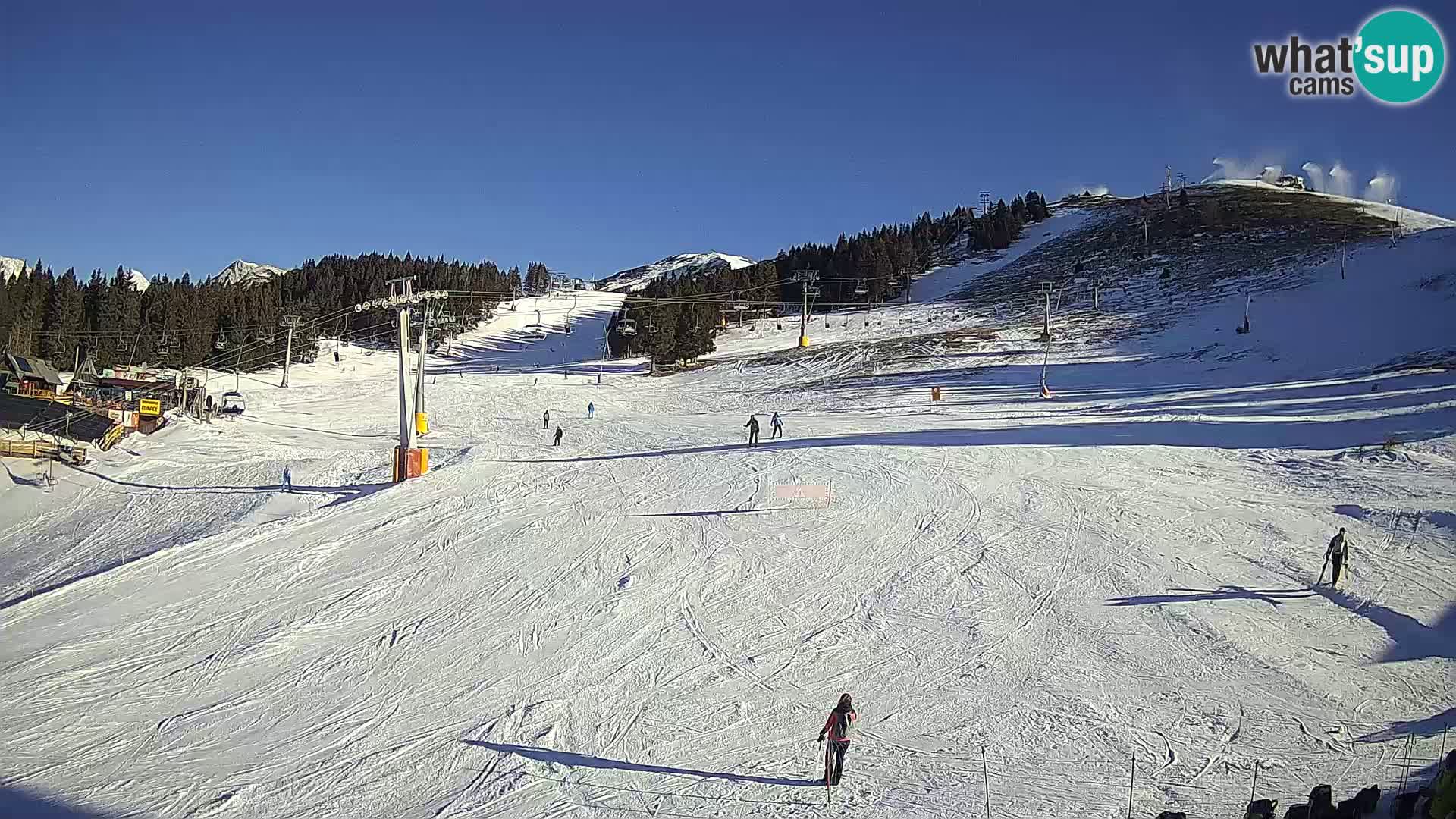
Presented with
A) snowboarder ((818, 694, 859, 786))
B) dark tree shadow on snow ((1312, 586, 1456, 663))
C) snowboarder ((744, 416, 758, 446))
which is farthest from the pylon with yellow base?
dark tree shadow on snow ((1312, 586, 1456, 663))

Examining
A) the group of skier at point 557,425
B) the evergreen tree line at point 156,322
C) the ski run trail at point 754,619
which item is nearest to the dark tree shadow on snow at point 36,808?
the ski run trail at point 754,619

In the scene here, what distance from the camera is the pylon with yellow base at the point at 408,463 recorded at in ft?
89.9

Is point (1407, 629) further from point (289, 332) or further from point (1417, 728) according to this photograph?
point (289, 332)

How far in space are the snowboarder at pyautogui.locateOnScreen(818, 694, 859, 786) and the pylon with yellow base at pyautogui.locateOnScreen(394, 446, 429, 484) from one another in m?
20.5

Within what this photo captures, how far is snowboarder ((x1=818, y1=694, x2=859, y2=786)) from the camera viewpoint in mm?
9969

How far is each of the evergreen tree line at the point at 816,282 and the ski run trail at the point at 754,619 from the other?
29.8 metres

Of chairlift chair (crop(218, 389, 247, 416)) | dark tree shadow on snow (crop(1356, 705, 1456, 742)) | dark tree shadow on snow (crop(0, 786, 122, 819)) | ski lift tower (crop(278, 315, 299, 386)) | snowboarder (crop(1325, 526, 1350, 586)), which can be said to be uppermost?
ski lift tower (crop(278, 315, 299, 386))

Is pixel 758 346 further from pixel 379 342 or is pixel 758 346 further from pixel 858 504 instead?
pixel 858 504

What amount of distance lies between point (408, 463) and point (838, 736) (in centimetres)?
2092

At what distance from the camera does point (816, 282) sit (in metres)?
92.4

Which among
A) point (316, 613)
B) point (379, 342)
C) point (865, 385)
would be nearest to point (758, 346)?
point (865, 385)

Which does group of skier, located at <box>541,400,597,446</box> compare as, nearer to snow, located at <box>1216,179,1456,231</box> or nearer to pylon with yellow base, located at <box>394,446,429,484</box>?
pylon with yellow base, located at <box>394,446,429,484</box>

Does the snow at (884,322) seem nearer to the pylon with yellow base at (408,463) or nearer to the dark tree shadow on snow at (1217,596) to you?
the pylon with yellow base at (408,463)

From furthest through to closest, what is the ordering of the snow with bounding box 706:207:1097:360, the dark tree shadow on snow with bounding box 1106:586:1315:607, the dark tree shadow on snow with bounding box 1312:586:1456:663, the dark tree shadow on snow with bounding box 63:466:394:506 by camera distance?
the snow with bounding box 706:207:1097:360 → the dark tree shadow on snow with bounding box 63:466:394:506 → the dark tree shadow on snow with bounding box 1106:586:1315:607 → the dark tree shadow on snow with bounding box 1312:586:1456:663
